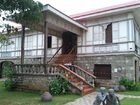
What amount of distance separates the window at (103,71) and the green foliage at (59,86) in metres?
A: 5.10

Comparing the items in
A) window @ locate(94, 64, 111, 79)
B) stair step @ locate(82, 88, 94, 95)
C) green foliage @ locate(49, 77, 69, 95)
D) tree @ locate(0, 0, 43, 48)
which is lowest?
stair step @ locate(82, 88, 94, 95)

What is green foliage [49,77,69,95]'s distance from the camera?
12.7m

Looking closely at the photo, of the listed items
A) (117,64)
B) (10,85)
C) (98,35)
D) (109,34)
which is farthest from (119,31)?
(10,85)

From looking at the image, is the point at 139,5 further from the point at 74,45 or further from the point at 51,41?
the point at 51,41

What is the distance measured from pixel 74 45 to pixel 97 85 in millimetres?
4467

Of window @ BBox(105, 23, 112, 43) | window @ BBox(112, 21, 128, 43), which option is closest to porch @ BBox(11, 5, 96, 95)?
window @ BBox(105, 23, 112, 43)

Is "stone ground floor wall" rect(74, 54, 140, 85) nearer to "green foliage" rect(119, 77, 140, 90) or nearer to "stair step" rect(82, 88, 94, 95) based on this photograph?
"green foliage" rect(119, 77, 140, 90)

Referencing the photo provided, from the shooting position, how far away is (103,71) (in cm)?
1733

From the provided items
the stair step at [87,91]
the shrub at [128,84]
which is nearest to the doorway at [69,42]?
the shrub at [128,84]

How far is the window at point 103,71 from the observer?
1700cm

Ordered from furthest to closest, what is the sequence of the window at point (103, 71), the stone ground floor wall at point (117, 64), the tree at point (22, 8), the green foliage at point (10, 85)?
the window at point (103, 71) < the stone ground floor wall at point (117, 64) < the green foliage at point (10, 85) < the tree at point (22, 8)

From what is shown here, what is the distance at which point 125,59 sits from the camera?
52.6 feet

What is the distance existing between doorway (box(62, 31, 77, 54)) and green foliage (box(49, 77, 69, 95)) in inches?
248

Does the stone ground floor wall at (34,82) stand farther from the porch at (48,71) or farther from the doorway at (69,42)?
the doorway at (69,42)
